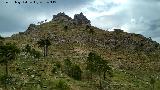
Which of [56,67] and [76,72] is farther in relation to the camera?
[56,67]

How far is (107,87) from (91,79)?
977 centimetres

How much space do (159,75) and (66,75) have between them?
2600 inches

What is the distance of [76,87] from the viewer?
13738cm

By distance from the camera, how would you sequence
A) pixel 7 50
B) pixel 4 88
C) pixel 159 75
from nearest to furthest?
pixel 4 88 < pixel 7 50 < pixel 159 75

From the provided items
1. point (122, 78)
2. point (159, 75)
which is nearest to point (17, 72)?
point (122, 78)

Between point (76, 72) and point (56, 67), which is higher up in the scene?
point (56, 67)

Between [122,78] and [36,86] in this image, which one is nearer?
[36,86]

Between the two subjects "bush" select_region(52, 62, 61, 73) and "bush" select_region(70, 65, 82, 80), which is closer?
"bush" select_region(70, 65, 82, 80)

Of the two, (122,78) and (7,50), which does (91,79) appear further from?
(7,50)

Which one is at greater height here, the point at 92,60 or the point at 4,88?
the point at 92,60

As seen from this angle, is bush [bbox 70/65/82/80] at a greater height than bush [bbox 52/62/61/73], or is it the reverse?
bush [bbox 52/62/61/73]

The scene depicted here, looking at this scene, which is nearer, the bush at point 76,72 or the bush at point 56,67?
the bush at point 76,72

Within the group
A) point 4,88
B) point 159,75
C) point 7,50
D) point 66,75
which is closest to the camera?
point 4,88

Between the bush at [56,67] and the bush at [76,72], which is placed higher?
the bush at [56,67]
